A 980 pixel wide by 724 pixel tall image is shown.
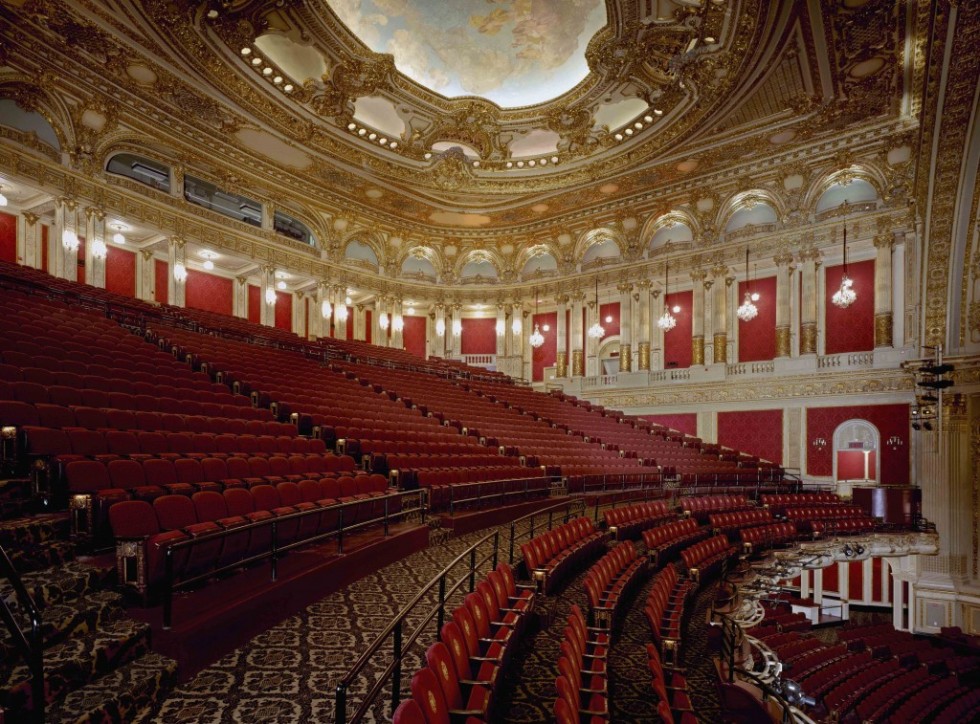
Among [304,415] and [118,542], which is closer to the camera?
[118,542]

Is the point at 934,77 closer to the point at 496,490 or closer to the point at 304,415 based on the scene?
the point at 496,490

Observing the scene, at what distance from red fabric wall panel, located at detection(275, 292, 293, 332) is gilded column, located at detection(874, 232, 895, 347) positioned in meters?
13.6

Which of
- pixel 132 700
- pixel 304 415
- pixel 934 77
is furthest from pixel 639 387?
pixel 132 700

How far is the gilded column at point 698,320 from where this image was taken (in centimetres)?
1334

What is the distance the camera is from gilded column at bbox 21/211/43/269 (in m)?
10.2

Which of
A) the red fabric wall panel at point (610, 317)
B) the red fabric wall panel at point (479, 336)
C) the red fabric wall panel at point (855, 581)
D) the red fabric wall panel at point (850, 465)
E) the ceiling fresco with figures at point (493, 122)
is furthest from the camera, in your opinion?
the red fabric wall panel at point (479, 336)

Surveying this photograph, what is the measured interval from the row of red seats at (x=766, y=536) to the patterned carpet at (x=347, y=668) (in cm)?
278

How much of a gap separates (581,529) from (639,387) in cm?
920

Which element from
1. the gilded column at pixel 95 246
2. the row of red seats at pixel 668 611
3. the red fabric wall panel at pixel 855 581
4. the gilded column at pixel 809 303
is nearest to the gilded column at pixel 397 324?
the gilded column at pixel 95 246

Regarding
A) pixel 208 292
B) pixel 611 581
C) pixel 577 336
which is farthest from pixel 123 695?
pixel 577 336

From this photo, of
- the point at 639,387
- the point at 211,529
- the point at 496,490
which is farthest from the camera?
the point at 639,387

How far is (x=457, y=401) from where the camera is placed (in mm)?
10719

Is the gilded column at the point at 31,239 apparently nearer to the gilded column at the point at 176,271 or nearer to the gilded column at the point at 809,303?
the gilded column at the point at 176,271

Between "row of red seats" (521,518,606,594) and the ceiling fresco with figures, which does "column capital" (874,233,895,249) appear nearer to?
the ceiling fresco with figures
